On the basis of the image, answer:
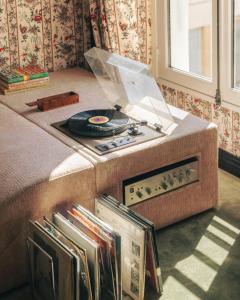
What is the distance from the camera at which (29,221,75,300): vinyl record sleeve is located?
6.73 ft

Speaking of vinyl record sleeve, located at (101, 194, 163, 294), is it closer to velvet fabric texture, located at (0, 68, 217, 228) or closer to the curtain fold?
velvet fabric texture, located at (0, 68, 217, 228)

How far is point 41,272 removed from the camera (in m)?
2.21

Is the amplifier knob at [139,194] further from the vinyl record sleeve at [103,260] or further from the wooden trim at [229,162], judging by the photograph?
the wooden trim at [229,162]

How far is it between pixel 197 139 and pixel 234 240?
467 millimetres

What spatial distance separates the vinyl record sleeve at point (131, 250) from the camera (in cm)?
220

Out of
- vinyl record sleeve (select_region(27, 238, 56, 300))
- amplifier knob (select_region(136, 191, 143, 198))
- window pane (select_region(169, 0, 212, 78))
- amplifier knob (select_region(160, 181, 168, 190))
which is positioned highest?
window pane (select_region(169, 0, 212, 78))

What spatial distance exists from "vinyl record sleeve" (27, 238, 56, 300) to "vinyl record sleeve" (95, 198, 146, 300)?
0.30 meters

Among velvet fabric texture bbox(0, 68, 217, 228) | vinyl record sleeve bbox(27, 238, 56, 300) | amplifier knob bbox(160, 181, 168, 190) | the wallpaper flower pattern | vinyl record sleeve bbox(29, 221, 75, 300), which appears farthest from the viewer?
the wallpaper flower pattern

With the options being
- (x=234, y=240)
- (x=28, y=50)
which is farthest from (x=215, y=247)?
(x=28, y=50)

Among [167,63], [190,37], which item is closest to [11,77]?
[167,63]

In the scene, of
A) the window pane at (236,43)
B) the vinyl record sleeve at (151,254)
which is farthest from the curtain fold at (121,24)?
Result: the vinyl record sleeve at (151,254)

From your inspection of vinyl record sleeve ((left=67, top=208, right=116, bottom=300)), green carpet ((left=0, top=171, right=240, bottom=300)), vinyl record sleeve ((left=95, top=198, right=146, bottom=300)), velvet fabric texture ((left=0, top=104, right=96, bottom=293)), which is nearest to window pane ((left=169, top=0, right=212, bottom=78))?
green carpet ((left=0, top=171, right=240, bottom=300))

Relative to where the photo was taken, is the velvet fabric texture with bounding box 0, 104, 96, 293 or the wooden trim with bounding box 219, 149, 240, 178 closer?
the velvet fabric texture with bounding box 0, 104, 96, 293

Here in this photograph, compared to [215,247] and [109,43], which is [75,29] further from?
[215,247]
